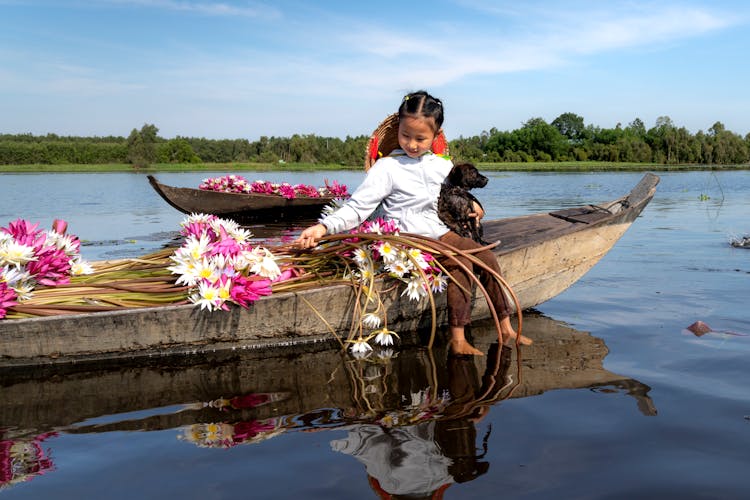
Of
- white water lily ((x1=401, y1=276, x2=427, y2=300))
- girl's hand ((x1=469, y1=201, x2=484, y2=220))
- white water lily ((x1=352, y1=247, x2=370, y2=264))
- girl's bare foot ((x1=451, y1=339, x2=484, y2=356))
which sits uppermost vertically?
girl's hand ((x1=469, y1=201, x2=484, y2=220))

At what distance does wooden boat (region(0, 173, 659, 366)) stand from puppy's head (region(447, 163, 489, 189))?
639 millimetres

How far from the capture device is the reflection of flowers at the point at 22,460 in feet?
7.43

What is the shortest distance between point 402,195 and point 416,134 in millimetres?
451

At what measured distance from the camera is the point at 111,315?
135 inches

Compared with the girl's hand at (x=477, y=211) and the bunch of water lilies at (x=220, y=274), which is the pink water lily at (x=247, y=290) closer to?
the bunch of water lilies at (x=220, y=274)

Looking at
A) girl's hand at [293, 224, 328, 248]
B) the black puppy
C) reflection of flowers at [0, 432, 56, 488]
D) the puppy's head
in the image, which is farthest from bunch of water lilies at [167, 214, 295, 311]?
the puppy's head

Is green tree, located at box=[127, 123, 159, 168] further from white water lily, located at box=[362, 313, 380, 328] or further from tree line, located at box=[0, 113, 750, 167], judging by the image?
white water lily, located at box=[362, 313, 380, 328]

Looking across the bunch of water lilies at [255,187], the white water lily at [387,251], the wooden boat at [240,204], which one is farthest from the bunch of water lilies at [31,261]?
the bunch of water lilies at [255,187]

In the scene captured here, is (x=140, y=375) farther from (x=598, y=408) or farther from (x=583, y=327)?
(x=583, y=327)

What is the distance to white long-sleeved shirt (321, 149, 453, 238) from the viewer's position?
393 centimetres

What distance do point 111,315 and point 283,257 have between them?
1.15 metres

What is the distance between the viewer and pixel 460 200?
401 centimetres

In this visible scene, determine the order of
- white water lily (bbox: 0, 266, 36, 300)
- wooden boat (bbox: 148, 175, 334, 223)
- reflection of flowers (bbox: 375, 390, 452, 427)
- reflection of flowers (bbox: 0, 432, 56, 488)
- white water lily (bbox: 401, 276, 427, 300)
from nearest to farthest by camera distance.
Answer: reflection of flowers (bbox: 0, 432, 56, 488), reflection of flowers (bbox: 375, 390, 452, 427), white water lily (bbox: 0, 266, 36, 300), white water lily (bbox: 401, 276, 427, 300), wooden boat (bbox: 148, 175, 334, 223)

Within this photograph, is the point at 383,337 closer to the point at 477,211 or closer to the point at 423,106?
the point at 477,211
